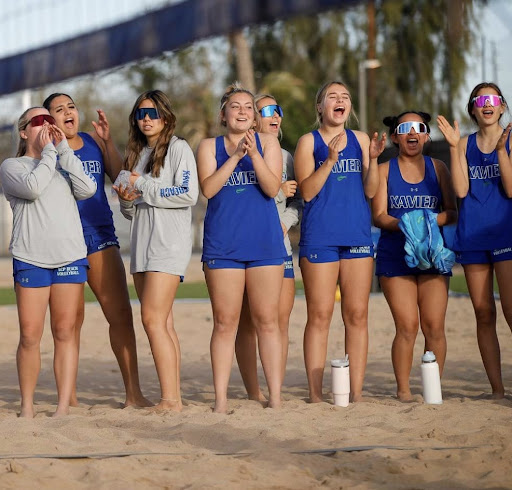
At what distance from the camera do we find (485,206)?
20.7 ft

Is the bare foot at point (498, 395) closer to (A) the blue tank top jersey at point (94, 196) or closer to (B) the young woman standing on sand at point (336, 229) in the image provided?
(B) the young woman standing on sand at point (336, 229)

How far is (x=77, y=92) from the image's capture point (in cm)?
3706

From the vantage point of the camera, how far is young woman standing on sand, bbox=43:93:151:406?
639cm

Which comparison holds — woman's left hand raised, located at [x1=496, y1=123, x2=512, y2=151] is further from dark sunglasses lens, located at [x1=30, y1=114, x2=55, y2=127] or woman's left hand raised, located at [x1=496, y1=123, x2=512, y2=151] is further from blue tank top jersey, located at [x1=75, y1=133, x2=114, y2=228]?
dark sunglasses lens, located at [x1=30, y1=114, x2=55, y2=127]

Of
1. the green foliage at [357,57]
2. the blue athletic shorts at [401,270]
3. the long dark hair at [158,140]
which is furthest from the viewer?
the green foliage at [357,57]

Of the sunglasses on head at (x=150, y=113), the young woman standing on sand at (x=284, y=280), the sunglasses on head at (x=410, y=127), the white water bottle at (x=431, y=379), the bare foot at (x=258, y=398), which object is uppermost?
the sunglasses on head at (x=150, y=113)

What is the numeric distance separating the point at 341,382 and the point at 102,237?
5.89ft

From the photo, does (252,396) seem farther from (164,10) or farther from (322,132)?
(164,10)

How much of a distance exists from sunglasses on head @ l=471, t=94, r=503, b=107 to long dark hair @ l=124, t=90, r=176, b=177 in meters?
1.94

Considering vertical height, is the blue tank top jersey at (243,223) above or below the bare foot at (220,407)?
above

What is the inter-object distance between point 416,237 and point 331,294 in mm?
659

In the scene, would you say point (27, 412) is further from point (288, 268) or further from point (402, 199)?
point (402, 199)

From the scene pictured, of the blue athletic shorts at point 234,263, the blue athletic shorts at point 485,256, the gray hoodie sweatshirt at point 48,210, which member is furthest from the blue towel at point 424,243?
the gray hoodie sweatshirt at point 48,210

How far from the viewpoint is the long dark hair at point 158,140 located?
6152mm
